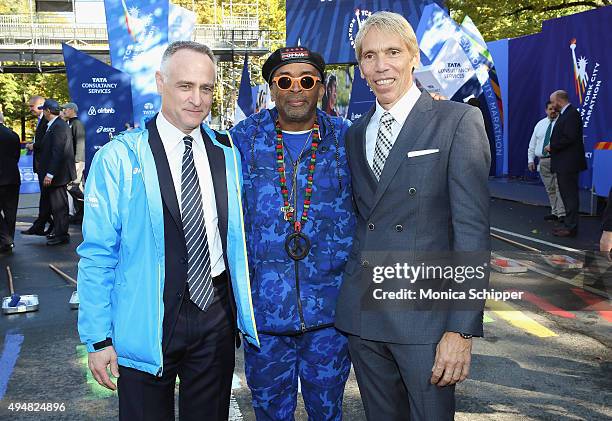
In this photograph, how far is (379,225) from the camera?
8.57 ft

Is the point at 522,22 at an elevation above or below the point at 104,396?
above

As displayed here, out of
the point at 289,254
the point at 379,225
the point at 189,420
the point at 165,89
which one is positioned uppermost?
the point at 165,89

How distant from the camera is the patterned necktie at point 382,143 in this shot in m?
2.64

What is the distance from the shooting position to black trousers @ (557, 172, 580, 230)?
415 inches

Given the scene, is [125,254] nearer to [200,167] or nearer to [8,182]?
[200,167]

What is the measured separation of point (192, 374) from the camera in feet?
9.35

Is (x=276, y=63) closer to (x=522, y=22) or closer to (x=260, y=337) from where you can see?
(x=260, y=337)

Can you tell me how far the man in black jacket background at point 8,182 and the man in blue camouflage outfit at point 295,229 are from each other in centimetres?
818

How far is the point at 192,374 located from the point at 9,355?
10.5 feet

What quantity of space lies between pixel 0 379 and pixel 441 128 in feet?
12.9

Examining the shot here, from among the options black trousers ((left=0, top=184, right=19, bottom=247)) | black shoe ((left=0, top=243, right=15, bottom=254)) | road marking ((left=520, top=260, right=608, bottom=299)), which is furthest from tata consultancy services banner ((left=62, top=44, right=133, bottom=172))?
road marking ((left=520, top=260, right=608, bottom=299))

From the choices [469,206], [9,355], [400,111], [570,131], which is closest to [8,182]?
[9,355]

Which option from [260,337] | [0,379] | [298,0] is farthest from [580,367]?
[298,0]

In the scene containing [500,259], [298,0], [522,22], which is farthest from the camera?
[522,22]
